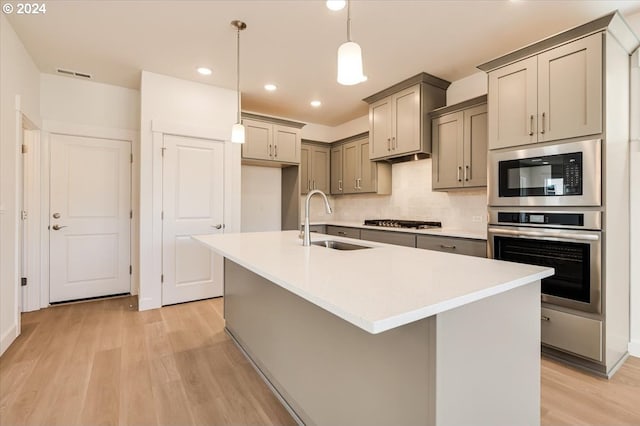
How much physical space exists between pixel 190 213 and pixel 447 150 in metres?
3.10

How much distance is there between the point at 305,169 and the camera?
16.9 feet

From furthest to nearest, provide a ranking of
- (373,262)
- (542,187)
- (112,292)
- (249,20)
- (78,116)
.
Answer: (112,292) → (78,116) → (249,20) → (542,187) → (373,262)

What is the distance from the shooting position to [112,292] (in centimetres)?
395

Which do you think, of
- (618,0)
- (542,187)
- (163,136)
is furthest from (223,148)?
(618,0)

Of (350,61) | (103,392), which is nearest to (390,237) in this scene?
(350,61)

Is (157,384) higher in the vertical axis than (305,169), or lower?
lower

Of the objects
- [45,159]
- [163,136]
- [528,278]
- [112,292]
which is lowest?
[112,292]

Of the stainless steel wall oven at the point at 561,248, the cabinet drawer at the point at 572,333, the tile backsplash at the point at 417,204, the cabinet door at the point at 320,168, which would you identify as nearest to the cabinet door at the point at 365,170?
the tile backsplash at the point at 417,204

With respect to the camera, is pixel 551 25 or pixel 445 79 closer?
pixel 551 25

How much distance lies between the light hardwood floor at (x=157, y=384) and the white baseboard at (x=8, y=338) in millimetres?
52

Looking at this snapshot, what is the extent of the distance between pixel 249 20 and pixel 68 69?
2.33 meters

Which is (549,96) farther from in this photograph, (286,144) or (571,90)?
(286,144)

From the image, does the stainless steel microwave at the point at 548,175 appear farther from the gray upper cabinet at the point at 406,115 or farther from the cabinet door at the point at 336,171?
the cabinet door at the point at 336,171

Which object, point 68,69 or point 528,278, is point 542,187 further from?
point 68,69
